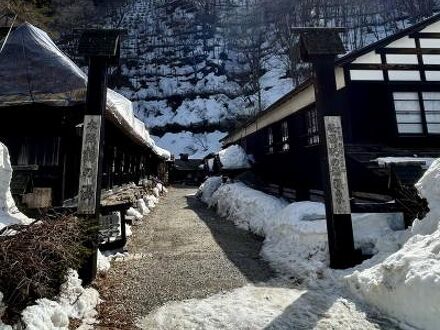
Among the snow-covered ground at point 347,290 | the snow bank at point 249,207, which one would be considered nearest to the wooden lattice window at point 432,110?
the snow bank at point 249,207

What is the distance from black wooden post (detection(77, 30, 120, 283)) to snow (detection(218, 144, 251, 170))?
10962 millimetres

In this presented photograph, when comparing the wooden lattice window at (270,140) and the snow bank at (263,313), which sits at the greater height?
the wooden lattice window at (270,140)

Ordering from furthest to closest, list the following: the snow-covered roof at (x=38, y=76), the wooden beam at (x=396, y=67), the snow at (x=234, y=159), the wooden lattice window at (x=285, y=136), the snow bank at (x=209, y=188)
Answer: the snow bank at (x=209, y=188) → the snow at (x=234, y=159) → the wooden lattice window at (x=285, y=136) → the wooden beam at (x=396, y=67) → the snow-covered roof at (x=38, y=76)

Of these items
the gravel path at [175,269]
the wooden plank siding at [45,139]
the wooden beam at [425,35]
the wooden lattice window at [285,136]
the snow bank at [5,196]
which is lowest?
the gravel path at [175,269]

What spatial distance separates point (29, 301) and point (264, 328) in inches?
117

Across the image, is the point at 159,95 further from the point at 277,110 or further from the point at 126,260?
the point at 126,260

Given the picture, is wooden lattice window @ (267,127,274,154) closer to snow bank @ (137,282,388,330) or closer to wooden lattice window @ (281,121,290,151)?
wooden lattice window @ (281,121,290,151)

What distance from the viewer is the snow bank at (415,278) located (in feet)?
12.3

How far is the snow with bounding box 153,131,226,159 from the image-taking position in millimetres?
46312

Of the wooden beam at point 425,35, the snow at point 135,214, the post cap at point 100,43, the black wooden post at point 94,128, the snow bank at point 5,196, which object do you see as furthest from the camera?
the snow at point 135,214

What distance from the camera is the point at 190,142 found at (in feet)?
157

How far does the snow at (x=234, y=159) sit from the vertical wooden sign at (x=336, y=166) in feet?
34.8

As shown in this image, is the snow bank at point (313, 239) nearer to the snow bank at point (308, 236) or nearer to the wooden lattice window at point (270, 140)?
the snow bank at point (308, 236)

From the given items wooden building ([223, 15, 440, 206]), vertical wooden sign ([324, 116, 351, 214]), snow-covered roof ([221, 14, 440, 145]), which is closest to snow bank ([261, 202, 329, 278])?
vertical wooden sign ([324, 116, 351, 214])
